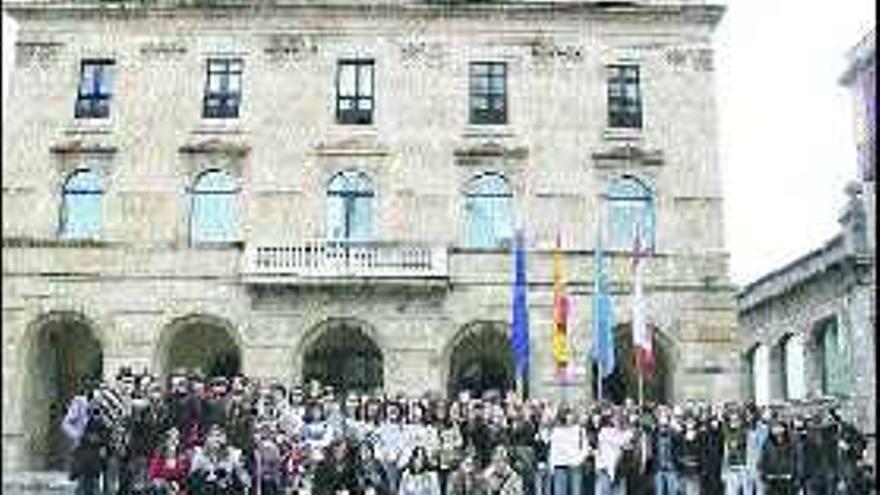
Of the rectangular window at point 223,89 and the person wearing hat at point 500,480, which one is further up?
the rectangular window at point 223,89

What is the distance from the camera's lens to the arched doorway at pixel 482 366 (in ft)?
112

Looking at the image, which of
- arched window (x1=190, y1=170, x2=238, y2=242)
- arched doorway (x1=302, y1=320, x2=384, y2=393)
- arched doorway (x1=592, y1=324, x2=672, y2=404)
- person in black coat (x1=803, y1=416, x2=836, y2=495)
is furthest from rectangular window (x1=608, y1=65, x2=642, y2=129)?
person in black coat (x1=803, y1=416, x2=836, y2=495)

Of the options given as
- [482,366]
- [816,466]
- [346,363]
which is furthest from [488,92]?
[816,466]

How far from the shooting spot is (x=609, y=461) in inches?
801

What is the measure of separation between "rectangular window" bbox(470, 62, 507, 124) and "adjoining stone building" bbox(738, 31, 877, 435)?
8.47 metres

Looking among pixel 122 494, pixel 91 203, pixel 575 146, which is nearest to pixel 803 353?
pixel 575 146

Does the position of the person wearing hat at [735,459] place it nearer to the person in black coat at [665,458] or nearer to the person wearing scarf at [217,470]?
the person in black coat at [665,458]

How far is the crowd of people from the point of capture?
19297 mm

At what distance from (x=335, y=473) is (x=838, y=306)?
1816 centimetres

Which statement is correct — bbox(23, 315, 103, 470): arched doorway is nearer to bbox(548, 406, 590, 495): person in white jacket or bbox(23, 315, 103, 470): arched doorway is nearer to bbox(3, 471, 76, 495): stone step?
bbox(3, 471, 76, 495): stone step

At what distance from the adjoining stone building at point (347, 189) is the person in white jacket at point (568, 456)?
11.4 metres

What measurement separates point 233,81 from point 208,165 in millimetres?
2321

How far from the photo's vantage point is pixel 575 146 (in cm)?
3344

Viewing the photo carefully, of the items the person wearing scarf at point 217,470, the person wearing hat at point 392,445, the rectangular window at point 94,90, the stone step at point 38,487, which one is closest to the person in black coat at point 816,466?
the person wearing hat at point 392,445
